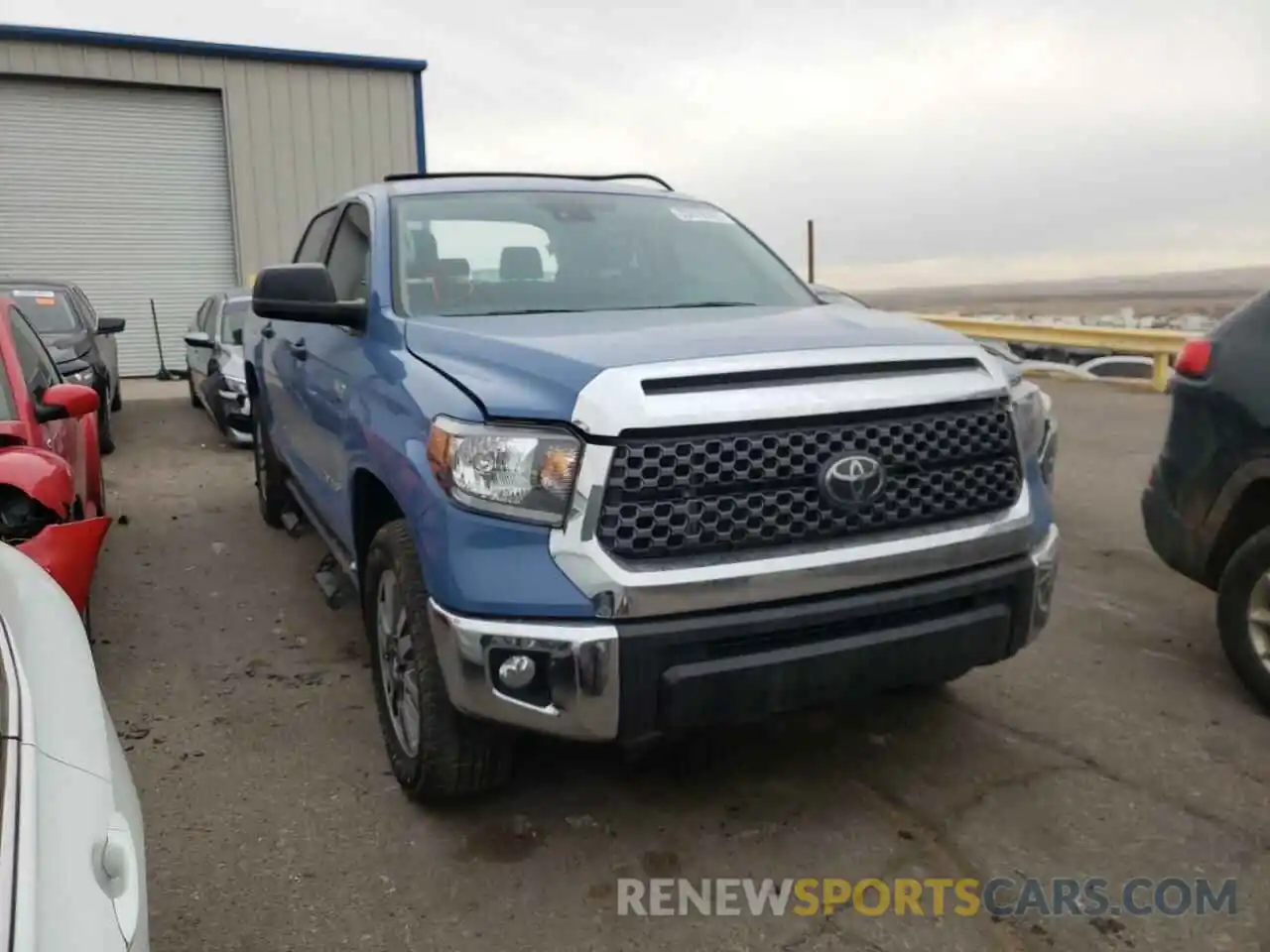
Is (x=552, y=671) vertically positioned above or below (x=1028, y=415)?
below

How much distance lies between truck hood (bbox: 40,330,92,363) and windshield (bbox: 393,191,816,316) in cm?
619

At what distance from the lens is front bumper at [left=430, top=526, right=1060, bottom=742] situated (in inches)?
98.8

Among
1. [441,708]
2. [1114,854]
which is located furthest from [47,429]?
[1114,854]

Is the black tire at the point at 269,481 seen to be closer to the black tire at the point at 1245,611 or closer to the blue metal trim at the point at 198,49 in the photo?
the black tire at the point at 1245,611

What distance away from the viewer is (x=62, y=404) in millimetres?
4371

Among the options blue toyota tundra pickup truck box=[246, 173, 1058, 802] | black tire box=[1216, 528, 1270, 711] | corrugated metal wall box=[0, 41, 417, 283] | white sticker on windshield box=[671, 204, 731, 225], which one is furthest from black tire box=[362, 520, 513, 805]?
corrugated metal wall box=[0, 41, 417, 283]

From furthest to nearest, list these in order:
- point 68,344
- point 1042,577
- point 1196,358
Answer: point 68,344
point 1196,358
point 1042,577

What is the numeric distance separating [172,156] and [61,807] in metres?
18.6

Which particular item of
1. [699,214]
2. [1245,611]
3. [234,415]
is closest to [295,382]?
[699,214]

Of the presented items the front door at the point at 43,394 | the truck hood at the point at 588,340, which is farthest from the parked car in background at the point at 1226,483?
the front door at the point at 43,394

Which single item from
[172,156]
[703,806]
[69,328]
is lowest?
[703,806]

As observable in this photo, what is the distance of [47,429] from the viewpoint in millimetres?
4426

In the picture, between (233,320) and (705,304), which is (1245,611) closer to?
(705,304)

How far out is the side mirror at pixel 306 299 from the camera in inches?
141
